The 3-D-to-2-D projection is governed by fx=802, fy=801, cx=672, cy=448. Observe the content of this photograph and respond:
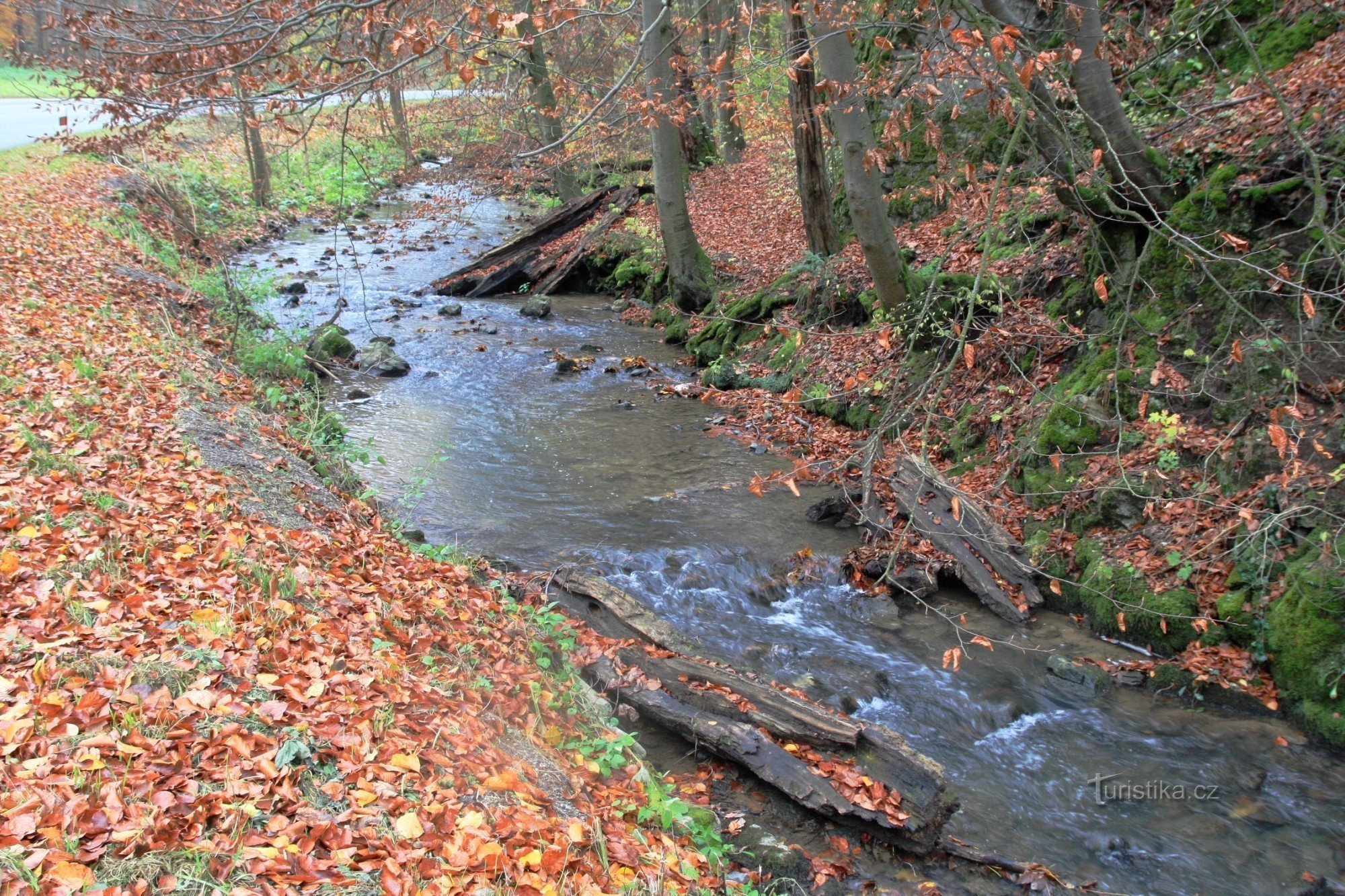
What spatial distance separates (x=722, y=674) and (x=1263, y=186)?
22.0 ft

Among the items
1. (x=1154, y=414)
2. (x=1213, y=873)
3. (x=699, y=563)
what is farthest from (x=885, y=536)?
(x=1213, y=873)

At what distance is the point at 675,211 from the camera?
48.5ft

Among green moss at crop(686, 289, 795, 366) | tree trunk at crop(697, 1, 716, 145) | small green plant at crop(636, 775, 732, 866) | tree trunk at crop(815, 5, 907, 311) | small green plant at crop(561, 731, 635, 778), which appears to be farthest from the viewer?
green moss at crop(686, 289, 795, 366)

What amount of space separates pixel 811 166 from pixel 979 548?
8.20 metres

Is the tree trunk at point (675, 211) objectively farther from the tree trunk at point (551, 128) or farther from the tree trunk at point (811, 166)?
the tree trunk at point (811, 166)

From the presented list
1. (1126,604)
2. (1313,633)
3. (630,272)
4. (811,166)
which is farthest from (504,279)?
(1313,633)

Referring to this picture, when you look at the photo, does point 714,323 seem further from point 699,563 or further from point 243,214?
point 243,214

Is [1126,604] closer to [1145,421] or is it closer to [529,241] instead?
[1145,421]

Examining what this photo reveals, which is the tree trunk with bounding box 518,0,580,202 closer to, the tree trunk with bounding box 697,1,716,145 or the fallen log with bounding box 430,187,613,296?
the fallen log with bounding box 430,187,613,296

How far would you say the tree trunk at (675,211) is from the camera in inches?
543

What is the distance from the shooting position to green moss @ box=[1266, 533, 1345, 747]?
5500 millimetres

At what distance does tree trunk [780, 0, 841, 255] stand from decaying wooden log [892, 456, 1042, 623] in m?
6.85

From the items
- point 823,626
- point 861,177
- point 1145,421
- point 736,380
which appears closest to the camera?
point 823,626

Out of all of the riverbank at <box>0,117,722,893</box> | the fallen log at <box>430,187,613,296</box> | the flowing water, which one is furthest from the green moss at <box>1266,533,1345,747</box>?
the fallen log at <box>430,187,613,296</box>
